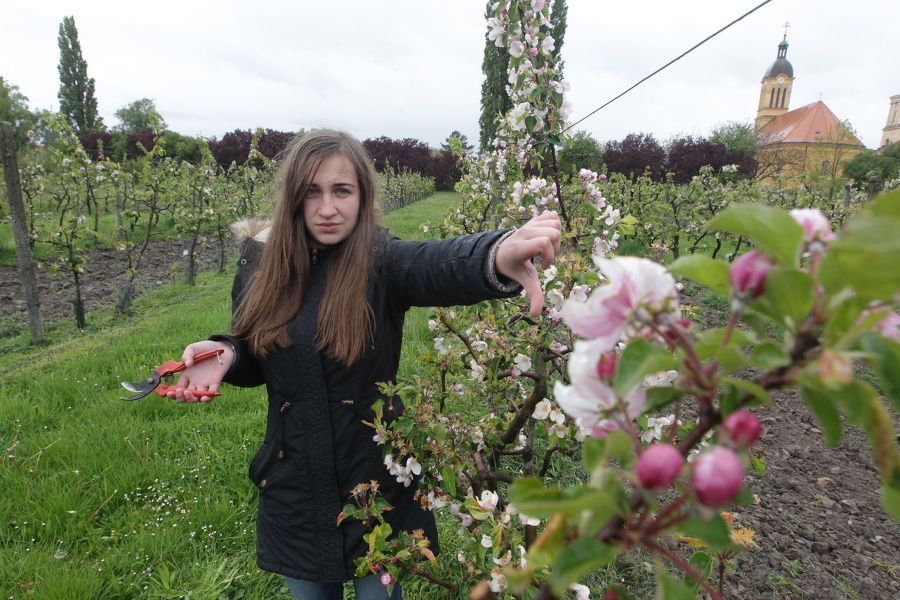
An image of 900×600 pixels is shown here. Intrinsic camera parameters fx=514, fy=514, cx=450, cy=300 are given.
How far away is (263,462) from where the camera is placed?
5.60 feet

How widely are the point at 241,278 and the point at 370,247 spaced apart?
0.57m

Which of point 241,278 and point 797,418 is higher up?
point 241,278

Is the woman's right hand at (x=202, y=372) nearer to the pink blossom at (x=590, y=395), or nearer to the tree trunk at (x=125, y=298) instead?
the pink blossom at (x=590, y=395)

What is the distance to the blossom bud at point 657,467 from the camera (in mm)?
319

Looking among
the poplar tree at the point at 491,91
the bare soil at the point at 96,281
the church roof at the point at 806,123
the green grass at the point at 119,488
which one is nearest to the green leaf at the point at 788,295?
the green grass at the point at 119,488

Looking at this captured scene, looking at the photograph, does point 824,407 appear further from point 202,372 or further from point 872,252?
point 202,372

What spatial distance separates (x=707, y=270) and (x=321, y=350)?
1.39 m

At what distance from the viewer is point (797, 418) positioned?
11.4 ft

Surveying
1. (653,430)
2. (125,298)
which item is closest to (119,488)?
(653,430)

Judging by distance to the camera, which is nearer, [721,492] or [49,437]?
[721,492]

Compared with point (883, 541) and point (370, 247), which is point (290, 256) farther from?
point (883, 541)

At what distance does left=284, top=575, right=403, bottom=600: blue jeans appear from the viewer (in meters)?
1.70

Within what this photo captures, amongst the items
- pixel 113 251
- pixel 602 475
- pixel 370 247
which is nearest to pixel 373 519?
pixel 370 247

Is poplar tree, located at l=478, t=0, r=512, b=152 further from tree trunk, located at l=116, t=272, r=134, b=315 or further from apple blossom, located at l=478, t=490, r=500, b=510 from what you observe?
apple blossom, located at l=478, t=490, r=500, b=510
